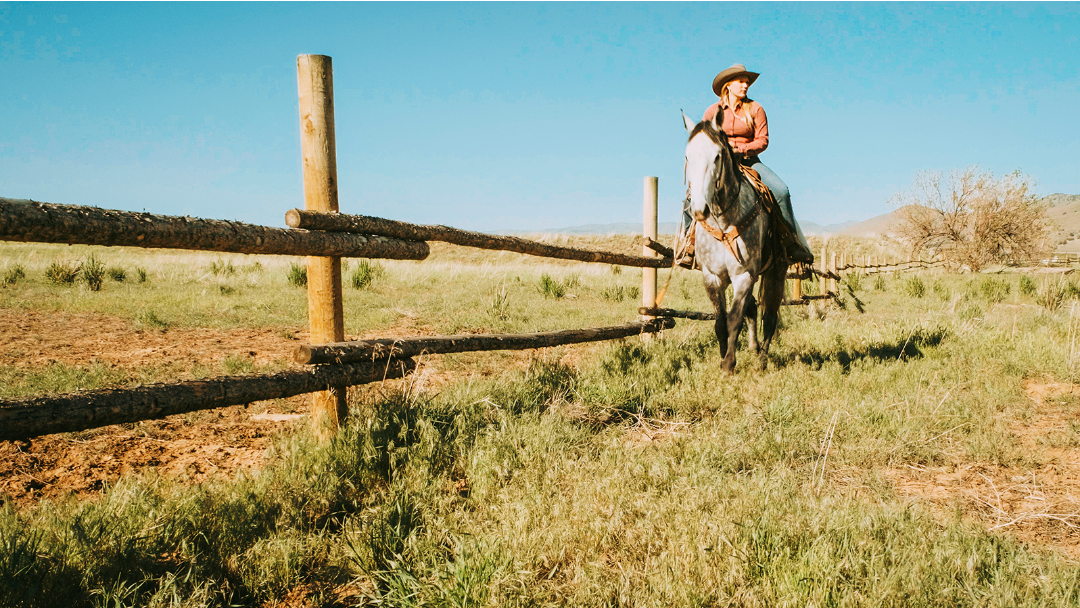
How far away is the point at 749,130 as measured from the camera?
5.69 m

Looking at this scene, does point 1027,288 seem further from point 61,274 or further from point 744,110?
point 61,274

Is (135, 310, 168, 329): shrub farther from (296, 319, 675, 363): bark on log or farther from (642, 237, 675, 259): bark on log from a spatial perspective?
(642, 237, 675, 259): bark on log

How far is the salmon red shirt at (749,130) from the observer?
5645 millimetres

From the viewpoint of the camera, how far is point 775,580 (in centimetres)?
191

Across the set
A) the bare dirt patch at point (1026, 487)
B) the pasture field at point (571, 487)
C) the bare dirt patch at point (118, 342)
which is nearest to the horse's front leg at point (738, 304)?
the pasture field at point (571, 487)

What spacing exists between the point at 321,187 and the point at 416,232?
65cm

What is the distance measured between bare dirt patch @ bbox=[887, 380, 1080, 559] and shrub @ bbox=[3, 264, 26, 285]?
12286 mm

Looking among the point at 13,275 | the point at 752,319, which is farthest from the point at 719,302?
the point at 13,275

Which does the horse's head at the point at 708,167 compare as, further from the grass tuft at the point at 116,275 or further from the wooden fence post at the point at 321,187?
the grass tuft at the point at 116,275

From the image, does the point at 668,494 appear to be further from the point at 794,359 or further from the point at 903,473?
the point at 794,359

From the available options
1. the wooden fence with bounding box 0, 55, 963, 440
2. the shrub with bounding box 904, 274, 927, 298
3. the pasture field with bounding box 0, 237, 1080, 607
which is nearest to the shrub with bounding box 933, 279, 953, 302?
the shrub with bounding box 904, 274, 927, 298

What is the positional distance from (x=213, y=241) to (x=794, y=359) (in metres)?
5.44

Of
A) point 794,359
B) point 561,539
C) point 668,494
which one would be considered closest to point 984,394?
point 794,359

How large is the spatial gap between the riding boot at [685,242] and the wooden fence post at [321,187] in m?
3.78
